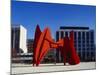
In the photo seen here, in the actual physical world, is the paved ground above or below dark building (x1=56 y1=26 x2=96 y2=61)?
below

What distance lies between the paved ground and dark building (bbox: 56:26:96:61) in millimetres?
91

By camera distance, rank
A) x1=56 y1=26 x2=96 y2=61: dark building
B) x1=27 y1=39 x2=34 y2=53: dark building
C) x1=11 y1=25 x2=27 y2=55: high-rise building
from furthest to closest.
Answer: x1=56 y1=26 x2=96 y2=61: dark building < x1=27 y1=39 x2=34 y2=53: dark building < x1=11 y1=25 x2=27 y2=55: high-rise building

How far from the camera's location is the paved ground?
338 cm

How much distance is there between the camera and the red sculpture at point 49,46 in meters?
3.49

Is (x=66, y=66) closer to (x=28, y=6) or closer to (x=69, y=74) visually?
(x=69, y=74)

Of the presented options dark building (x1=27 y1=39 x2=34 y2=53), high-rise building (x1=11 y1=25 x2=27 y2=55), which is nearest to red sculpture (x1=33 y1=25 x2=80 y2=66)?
dark building (x1=27 y1=39 x2=34 y2=53)

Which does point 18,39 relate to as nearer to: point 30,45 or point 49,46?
point 30,45

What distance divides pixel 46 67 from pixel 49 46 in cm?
29

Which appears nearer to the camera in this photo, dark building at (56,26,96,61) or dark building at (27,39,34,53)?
dark building at (27,39,34,53)

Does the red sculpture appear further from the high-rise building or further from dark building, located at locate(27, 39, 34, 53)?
the high-rise building

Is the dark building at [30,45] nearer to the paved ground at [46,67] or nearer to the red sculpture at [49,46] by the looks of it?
the red sculpture at [49,46]

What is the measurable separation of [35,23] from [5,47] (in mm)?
520

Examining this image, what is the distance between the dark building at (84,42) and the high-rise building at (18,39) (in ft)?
1.77
